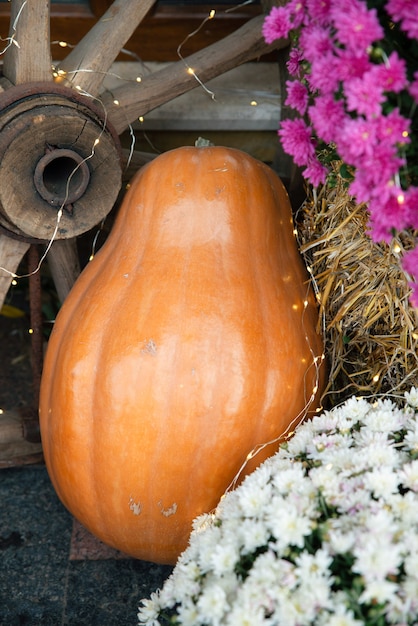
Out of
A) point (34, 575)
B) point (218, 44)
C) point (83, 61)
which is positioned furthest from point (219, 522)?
point (218, 44)

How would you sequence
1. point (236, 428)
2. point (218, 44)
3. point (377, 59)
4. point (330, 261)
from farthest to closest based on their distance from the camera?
point (218, 44) → point (330, 261) → point (236, 428) → point (377, 59)

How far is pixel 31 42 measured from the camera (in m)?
1.48

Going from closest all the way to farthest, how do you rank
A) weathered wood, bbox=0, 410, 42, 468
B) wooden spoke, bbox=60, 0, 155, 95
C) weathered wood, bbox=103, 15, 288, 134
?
wooden spoke, bbox=60, 0, 155, 95 < weathered wood, bbox=103, 15, 288, 134 < weathered wood, bbox=0, 410, 42, 468

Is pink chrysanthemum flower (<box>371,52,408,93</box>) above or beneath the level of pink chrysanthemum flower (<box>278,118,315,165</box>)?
above

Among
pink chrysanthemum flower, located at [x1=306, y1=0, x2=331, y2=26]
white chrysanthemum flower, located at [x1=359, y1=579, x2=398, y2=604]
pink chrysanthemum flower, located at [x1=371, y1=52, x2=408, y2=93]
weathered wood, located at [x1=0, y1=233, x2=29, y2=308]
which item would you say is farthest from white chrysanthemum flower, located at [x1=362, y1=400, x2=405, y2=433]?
weathered wood, located at [x1=0, y1=233, x2=29, y2=308]

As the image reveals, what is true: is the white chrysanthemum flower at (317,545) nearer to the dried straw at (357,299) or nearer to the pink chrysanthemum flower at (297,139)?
the dried straw at (357,299)

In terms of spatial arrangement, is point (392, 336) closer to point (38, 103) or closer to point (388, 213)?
point (388, 213)

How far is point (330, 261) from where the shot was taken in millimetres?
1552

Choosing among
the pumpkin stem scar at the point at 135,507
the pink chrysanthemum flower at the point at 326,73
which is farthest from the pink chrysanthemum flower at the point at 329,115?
the pumpkin stem scar at the point at 135,507

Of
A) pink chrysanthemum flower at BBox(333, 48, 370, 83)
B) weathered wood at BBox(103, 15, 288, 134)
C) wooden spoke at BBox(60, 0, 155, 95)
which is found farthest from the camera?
weathered wood at BBox(103, 15, 288, 134)

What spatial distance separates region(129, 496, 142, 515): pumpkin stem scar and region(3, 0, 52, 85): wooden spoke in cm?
90

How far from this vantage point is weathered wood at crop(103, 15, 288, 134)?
1.69 m

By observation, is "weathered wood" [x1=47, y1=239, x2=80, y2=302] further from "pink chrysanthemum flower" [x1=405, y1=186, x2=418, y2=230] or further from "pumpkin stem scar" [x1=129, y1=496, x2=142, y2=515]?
"pink chrysanthemum flower" [x1=405, y1=186, x2=418, y2=230]

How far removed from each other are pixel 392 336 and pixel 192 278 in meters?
0.44
